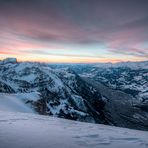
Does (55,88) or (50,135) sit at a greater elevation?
(50,135)

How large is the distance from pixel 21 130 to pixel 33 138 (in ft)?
5.95

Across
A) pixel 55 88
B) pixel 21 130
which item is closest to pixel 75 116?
pixel 55 88

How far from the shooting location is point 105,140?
9398 mm

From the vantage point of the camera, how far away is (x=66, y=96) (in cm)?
17600

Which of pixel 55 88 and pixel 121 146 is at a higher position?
pixel 121 146

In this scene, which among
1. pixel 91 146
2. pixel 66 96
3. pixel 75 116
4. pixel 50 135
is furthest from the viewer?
pixel 66 96

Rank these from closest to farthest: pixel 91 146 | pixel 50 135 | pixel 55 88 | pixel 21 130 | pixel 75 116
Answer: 1. pixel 91 146
2. pixel 50 135
3. pixel 21 130
4. pixel 75 116
5. pixel 55 88

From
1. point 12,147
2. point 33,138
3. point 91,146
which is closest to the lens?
point 12,147

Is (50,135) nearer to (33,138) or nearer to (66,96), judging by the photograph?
(33,138)

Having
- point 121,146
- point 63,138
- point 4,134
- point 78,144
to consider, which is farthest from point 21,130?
point 121,146

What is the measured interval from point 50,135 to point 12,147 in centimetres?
249

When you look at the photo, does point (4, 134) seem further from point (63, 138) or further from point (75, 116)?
point (75, 116)

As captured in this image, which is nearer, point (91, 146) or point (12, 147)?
point (12, 147)

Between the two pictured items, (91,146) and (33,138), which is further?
(33,138)
